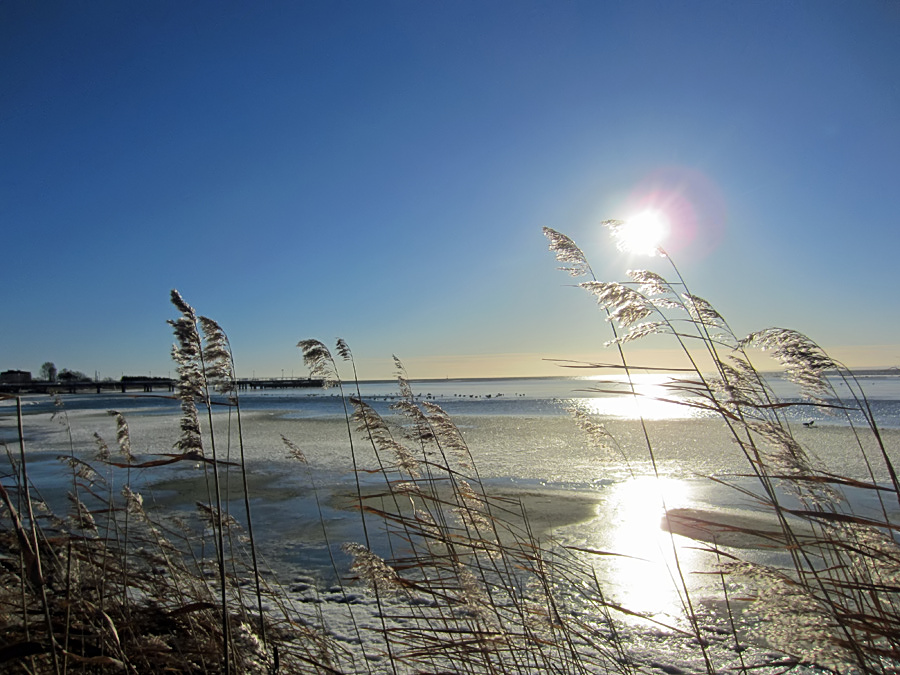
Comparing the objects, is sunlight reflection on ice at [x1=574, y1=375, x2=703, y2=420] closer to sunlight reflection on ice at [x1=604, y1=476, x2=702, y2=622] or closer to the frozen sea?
the frozen sea

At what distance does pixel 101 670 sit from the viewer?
253 cm

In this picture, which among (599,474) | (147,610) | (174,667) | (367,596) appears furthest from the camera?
(599,474)

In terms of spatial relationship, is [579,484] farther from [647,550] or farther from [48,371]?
[48,371]

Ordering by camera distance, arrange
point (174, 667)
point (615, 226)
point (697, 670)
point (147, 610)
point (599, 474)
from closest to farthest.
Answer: point (174, 667), point (147, 610), point (615, 226), point (697, 670), point (599, 474)

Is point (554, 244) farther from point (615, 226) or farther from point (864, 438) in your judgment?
point (864, 438)

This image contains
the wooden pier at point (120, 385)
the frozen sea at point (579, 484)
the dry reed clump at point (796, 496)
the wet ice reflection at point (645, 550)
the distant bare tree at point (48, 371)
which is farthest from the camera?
the distant bare tree at point (48, 371)

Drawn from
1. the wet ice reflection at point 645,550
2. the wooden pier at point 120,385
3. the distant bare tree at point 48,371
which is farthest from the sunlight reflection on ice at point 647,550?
the distant bare tree at point 48,371

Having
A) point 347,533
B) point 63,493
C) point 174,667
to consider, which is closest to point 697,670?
point 174,667

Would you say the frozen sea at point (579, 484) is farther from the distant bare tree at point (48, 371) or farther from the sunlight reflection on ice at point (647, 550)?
the distant bare tree at point (48, 371)

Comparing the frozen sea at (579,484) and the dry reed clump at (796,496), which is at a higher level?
the dry reed clump at (796,496)

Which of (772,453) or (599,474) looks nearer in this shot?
(772,453)

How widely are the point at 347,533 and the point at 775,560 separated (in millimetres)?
6012

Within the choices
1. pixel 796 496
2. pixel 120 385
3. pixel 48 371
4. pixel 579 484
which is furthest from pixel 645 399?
pixel 48 371

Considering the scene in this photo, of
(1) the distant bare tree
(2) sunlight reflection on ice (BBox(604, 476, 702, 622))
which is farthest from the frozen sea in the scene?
(1) the distant bare tree
